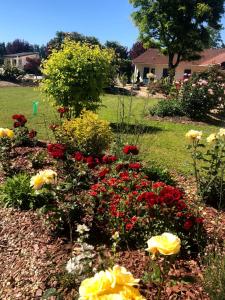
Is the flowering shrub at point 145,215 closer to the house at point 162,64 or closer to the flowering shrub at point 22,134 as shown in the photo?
the flowering shrub at point 22,134

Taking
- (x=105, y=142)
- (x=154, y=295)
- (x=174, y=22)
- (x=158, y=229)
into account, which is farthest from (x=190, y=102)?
(x=174, y=22)

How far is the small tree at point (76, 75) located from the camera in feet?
37.8

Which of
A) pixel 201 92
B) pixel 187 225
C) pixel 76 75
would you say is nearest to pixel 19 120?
pixel 187 225

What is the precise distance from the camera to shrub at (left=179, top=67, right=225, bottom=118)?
14961 mm

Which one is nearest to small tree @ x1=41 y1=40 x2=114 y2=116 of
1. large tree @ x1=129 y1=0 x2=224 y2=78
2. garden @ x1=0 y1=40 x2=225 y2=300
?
garden @ x1=0 y1=40 x2=225 y2=300

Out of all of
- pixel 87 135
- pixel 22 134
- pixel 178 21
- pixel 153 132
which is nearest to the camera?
pixel 87 135

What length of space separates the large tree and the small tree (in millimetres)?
21528

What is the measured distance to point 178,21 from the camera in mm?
32312

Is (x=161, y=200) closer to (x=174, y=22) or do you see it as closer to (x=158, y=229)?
(x=158, y=229)

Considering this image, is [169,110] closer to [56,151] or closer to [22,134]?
[22,134]

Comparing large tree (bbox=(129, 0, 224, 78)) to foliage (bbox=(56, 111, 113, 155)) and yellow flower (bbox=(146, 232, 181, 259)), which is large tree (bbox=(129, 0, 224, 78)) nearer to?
foliage (bbox=(56, 111, 113, 155))

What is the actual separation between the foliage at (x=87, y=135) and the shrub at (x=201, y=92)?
27.7 feet

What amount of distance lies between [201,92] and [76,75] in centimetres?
Answer: 582

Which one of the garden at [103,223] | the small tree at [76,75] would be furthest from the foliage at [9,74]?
the garden at [103,223]
